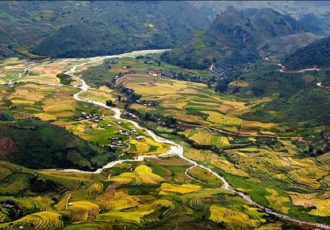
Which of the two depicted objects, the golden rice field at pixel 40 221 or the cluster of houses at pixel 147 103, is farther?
the cluster of houses at pixel 147 103

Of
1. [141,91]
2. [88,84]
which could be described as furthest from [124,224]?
[88,84]

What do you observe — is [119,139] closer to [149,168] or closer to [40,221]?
[149,168]

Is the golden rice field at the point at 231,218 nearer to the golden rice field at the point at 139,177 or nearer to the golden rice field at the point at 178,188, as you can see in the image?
the golden rice field at the point at 178,188

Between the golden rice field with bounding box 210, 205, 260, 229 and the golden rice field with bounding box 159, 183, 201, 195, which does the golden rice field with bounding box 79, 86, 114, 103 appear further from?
the golden rice field with bounding box 210, 205, 260, 229

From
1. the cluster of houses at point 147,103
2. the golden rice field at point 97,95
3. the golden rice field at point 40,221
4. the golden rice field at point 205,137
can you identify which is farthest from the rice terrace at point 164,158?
the cluster of houses at point 147,103

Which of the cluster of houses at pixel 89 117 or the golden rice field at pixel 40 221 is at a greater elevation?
the golden rice field at pixel 40 221

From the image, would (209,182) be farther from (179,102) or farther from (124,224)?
(179,102)

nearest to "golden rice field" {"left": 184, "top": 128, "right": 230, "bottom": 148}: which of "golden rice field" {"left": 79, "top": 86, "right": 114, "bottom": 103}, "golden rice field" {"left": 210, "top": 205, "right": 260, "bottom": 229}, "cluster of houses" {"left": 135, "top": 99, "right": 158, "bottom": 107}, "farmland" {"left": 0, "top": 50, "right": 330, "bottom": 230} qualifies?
"farmland" {"left": 0, "top": 50, "right": 330, "bottom": 230}

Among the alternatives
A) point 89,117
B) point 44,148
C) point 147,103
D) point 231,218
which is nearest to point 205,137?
point 89,117
